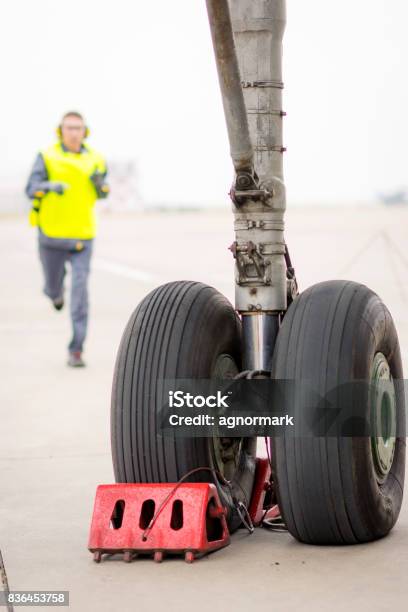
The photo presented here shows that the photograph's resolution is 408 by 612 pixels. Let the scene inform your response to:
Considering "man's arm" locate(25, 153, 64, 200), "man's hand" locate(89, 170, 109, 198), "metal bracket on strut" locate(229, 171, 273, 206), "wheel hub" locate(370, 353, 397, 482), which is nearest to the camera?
"wheel hub" locate(370, 353, 397, 482)

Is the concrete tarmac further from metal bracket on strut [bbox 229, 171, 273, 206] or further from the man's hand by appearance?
the man's hand

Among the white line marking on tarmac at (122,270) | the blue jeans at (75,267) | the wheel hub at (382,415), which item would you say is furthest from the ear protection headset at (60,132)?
the white line marking on tarmac at (122,270)

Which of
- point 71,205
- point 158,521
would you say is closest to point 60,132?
point 71,205

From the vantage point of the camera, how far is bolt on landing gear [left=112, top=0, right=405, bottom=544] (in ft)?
15.4

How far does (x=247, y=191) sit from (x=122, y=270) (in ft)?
54.1

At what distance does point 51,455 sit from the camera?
7004mm

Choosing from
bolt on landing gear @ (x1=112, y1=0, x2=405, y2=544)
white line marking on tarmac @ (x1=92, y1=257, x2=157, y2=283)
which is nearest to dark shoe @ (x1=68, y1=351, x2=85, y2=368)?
bolt on landing gear @ (x1=112, y1=0, x2=405, y2=544)

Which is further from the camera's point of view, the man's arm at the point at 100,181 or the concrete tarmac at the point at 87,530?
the man's arm at the point at 100,181

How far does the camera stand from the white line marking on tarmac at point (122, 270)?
1956 cm

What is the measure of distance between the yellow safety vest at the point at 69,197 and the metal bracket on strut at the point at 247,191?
5.56 meters

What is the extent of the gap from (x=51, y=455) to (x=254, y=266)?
227 cm

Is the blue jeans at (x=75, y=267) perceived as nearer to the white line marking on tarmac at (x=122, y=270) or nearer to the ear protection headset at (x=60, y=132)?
the ear protection headset at (x=60, y=132)

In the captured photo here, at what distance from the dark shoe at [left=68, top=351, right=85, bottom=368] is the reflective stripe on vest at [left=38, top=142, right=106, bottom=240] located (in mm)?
Result: 928

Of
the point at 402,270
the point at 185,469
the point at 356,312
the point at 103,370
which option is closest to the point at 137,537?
the point at 185,469
